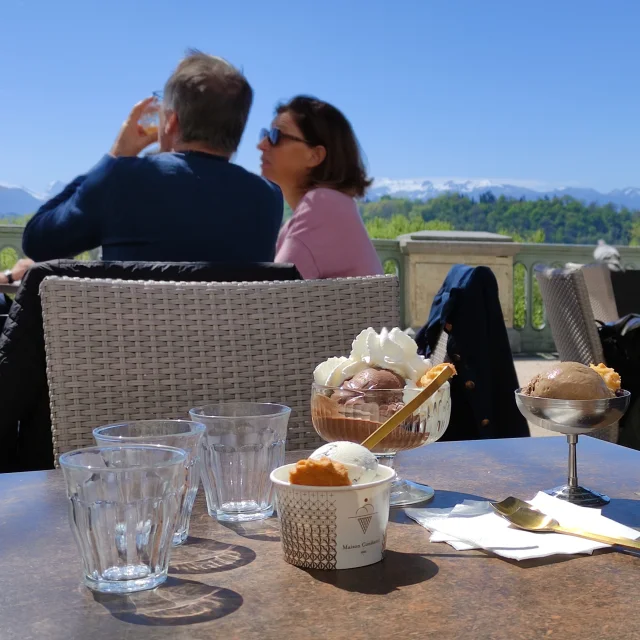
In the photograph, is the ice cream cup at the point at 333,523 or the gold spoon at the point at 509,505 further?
the gold spoon at the point at 509,505

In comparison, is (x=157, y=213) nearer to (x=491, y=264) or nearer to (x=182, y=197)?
(x=182, y=197)

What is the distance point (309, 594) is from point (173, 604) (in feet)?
0.40

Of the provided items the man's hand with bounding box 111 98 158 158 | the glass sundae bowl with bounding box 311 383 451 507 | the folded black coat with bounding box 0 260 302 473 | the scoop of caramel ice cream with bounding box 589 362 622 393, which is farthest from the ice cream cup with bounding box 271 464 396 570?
the man's hand with bounding box 111 98 158 158

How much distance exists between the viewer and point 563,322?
A: 3.32 meters

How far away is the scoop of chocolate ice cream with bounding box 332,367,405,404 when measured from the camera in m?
1.14

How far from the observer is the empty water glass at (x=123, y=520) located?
2.68 feet

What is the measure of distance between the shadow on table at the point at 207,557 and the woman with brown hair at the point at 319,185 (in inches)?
94.3

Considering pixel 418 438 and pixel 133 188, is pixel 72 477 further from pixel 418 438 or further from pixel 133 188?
pixel 133 188

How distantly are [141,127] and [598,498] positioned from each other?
262cm

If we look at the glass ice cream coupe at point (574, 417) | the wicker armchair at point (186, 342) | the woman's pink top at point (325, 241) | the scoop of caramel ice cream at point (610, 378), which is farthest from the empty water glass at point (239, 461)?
the woman's pink top at point (325, 241)

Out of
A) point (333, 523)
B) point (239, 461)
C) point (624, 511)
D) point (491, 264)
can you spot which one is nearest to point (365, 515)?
point (333, 523)

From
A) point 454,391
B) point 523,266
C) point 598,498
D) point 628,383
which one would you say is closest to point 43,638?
point 598,498

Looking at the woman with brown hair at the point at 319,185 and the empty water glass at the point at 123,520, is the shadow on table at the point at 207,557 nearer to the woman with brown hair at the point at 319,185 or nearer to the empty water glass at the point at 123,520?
the empty water glass at the point at 123,520

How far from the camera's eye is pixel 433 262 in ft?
30.0
